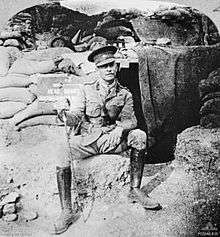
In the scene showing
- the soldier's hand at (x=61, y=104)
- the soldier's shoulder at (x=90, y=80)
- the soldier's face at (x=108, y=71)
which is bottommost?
the soldier's hand at (x=61, y=104)

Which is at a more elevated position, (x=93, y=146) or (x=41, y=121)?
(x=41, y=121)

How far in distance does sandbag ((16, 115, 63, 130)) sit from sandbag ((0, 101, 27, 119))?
11 cm

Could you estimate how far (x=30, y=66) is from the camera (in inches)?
121

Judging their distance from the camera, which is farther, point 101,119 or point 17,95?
point 101,119

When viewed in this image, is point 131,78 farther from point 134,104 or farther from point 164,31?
point 164,31

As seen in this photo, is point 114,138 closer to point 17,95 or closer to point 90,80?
point 90,80

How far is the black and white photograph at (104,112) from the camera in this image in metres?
3.02

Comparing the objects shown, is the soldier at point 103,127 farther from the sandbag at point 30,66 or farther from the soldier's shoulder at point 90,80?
the sandbag at point 30,66

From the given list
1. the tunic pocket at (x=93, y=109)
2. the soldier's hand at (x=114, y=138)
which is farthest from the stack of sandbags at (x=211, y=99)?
the tunic pocket at (x=93, y=109)

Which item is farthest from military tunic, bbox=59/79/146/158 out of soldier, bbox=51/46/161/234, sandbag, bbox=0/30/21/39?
sandbag, bbox=0/30/21/39

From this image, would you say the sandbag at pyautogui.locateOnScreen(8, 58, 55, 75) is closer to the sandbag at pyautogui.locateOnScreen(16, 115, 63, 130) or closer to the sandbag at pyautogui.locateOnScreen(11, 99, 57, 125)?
the sandbag at pyautogui.locateOnScreen(11, 99, 57, 125)

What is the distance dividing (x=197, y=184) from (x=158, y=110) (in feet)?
2.35

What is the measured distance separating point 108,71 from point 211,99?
934mm

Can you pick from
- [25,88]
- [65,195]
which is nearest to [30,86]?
[25,88]
